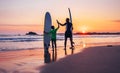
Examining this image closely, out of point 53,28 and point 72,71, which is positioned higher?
point 53,28

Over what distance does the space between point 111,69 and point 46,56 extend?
5056mm

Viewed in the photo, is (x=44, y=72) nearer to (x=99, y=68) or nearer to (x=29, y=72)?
(x=29, y=72)

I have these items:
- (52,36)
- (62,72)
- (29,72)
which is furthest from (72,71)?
(52,36)

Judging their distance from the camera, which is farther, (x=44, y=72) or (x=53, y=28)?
(x=53, y=28)

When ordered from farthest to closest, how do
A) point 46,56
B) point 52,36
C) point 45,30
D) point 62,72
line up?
point 52,36, point 45,30, point 46,56, point 62,72

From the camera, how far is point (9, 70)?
9984 millimetres

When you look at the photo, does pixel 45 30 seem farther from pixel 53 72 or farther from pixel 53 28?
pixel 53 72

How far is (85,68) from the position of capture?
9.38 m

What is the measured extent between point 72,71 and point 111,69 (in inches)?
54.0

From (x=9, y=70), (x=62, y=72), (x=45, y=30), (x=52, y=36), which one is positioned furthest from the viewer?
(x=52, y=36)

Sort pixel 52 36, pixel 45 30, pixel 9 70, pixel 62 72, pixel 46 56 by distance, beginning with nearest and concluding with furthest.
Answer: pixel 62 72 → pixel 9 70 → pixel 46 56 → pixel 45 30 → pixel 52 36

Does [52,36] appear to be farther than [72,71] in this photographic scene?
Yes

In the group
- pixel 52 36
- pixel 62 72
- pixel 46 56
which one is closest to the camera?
pixel 62 72

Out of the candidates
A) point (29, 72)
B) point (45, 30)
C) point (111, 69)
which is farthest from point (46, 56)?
point (111, 69)
